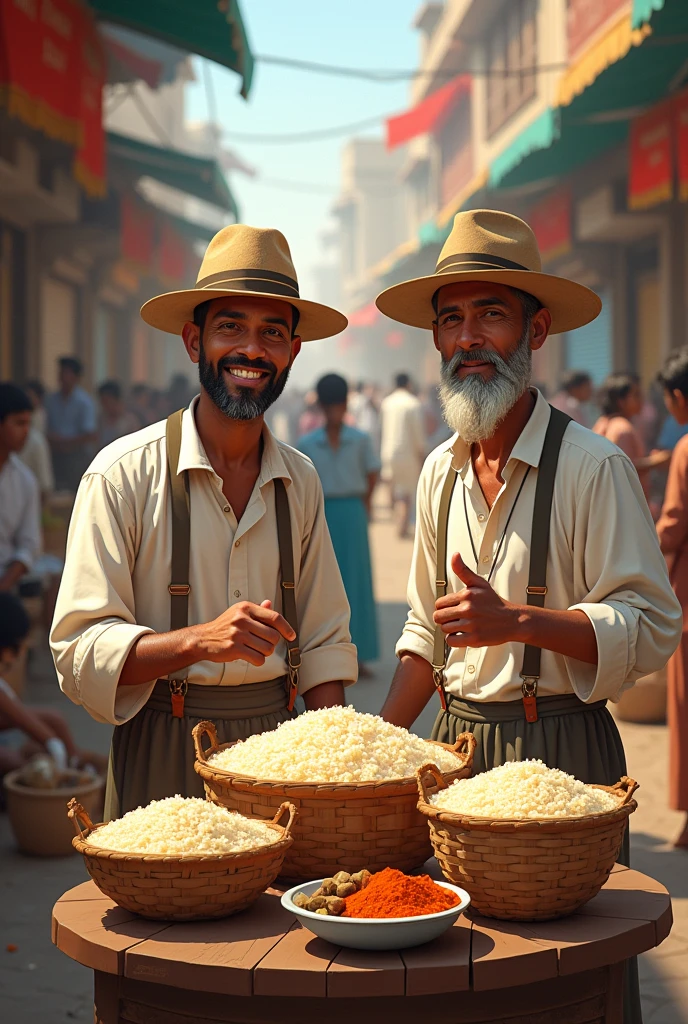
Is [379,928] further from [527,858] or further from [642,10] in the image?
[642,10]

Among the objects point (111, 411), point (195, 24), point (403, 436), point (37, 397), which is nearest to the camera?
point (195, 24)

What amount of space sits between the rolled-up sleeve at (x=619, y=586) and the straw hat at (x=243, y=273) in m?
0.81


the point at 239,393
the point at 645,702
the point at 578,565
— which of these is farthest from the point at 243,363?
the point at 645,702

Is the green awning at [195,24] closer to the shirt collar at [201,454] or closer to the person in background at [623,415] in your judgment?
the person in background at [623,415]

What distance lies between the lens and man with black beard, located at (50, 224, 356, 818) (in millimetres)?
2676

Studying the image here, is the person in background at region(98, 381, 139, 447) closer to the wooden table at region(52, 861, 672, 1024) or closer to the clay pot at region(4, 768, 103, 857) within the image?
the clay pot at region(4, 768, 103, 857)

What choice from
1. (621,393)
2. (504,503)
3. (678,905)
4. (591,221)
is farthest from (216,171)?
(504,503)

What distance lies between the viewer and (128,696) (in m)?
2.70

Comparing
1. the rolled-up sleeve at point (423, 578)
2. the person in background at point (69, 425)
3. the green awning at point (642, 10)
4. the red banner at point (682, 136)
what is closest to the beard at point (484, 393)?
the rolled-up sleeve at point (423, 578)

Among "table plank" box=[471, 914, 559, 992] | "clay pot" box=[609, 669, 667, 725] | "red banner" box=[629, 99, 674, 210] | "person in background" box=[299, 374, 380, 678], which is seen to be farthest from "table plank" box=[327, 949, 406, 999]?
"red banner" box=[629, 99, 674, 210]

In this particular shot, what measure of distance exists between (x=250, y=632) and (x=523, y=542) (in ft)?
2.45

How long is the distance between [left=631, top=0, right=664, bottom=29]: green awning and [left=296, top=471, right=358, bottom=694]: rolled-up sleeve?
5649 mm

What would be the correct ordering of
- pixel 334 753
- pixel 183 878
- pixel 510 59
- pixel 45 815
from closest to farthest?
pixel 183 878 < pixel 334 753 < pixel 45 815 < pixel 510 59

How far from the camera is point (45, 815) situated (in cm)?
529
